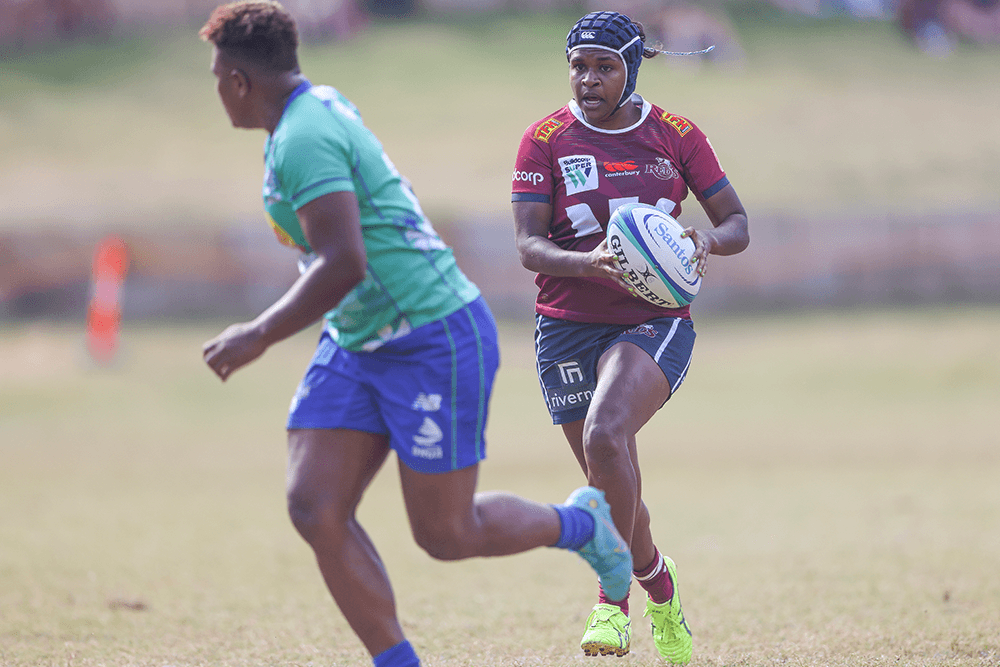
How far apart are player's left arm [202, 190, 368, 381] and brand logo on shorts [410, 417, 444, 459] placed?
0.56 meters

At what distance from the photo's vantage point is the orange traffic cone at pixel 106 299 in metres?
16.4

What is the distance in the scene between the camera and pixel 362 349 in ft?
12.6

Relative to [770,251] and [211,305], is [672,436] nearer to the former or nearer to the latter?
[770,251]

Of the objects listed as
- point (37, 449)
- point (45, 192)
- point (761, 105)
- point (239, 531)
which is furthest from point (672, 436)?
point (761, 105)

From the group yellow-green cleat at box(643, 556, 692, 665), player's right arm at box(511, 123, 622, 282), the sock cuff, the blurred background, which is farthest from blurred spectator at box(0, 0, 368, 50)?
yellow-green cleat at box(643, 556, 692, 665)

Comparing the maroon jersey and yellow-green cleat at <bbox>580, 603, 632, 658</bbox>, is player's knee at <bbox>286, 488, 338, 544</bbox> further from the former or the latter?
the maroon jersey

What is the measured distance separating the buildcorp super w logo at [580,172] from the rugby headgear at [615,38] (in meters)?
0.29

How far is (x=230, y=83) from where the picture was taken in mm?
3729

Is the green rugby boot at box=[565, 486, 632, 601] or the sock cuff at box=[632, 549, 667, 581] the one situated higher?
the green rugby boot at box=[565, 486, 632, 601]

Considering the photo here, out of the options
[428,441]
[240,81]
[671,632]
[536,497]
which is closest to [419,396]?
[428,441]

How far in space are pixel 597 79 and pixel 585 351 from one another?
121 centimetres

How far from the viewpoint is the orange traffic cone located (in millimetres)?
16406

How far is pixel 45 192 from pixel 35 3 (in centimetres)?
1232

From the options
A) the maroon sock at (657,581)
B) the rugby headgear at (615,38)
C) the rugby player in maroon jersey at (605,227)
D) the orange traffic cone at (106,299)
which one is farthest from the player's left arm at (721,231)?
the orange traffic cone at (106,299)
